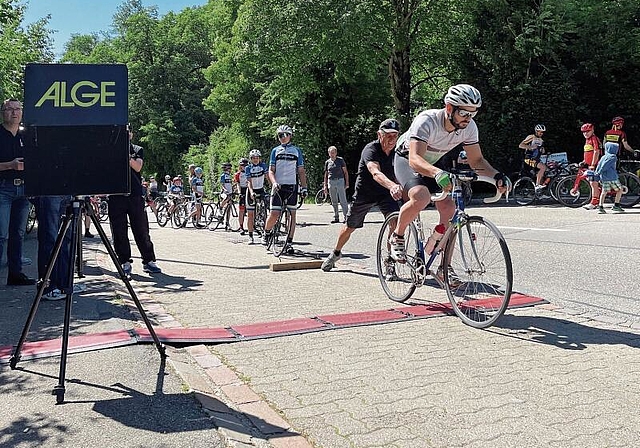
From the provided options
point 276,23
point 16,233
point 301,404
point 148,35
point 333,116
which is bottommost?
point 301,404

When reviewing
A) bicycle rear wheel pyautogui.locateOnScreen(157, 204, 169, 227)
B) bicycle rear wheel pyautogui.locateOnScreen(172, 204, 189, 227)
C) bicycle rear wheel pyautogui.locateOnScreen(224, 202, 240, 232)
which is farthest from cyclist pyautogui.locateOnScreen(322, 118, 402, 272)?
bicycle rear wheel pyautogui.locateOnScreen(157, 204, 169, 227)

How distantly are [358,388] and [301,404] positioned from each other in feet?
1.35

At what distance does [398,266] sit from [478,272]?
124 cm

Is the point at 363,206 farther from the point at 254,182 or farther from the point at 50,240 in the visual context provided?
the point at 254,182

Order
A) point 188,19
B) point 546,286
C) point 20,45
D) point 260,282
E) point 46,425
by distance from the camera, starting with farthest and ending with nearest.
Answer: point 188,19 < point 20,45 < point 260,282 < point 546,286 < point 46,425

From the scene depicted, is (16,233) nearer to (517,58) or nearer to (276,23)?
(276,23)

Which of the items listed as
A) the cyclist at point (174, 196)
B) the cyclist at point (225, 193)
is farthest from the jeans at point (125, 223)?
the cyclist at point (174, 196)

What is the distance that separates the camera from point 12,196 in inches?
302

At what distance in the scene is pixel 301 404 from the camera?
3.89 metres

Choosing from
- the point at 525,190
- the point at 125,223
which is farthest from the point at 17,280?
the point at 525,190

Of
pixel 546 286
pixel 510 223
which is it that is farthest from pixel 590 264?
pixel 510 223

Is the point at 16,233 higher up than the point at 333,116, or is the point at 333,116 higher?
the point at 333,116

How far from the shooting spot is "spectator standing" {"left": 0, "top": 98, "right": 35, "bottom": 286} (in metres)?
7.33

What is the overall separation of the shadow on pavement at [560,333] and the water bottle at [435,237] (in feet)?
2.94
